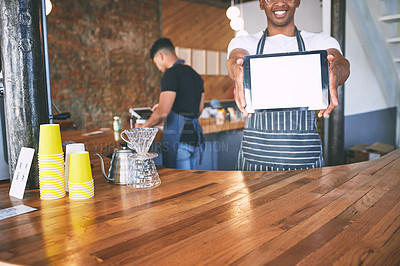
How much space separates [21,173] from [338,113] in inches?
142

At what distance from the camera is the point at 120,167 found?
62.2 inches

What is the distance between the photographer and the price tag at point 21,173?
1.43m

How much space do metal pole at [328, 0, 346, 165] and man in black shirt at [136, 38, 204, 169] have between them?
1775 mm

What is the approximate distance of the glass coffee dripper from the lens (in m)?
Answer: 1.50

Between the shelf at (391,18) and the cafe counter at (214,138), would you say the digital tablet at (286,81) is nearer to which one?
the cafe counter at (214,138)

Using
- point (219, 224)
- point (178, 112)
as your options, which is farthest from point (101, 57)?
point (219, 224)

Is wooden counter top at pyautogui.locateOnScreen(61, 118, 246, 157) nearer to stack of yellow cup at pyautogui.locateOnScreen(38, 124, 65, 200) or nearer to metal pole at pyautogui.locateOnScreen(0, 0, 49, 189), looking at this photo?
metal pole at pyautogui.locateOnScreen(0, 0, 49, 189)

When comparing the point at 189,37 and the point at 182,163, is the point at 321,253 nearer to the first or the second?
the point at 182,163

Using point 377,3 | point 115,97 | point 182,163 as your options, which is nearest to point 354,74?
point 377,3

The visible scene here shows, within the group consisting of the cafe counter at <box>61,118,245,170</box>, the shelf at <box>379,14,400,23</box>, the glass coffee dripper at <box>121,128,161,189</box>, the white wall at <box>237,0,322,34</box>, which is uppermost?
the white wall at <box>237,0,322,34</box>

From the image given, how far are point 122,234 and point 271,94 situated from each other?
3.08 feet

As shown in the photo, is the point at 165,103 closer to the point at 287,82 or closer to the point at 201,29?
the point at 287,82

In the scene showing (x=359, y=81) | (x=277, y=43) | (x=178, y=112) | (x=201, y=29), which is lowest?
(x=178, y=112)

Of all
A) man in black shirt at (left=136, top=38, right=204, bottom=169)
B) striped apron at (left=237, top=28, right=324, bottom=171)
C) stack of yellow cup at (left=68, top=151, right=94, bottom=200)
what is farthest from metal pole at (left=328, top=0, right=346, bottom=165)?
stack of yellow cup at (left=68, top=151, right=94, bottom=200)
